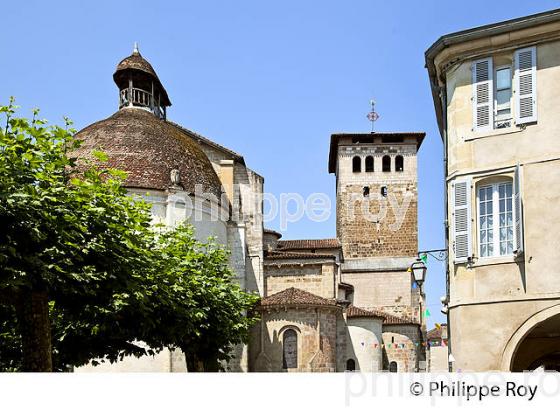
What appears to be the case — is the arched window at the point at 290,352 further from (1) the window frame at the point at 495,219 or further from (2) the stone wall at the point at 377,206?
(1) the window frame at the point at 495,219

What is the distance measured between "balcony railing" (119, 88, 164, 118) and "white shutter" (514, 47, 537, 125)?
3002 cm

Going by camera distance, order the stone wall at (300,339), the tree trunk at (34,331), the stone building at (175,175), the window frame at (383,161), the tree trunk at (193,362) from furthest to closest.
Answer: the window frame at (383,161), the stone wall at (300,339), the stone building at (175,175), the tree trunk at (193,362), the tree trunk at (34,331)

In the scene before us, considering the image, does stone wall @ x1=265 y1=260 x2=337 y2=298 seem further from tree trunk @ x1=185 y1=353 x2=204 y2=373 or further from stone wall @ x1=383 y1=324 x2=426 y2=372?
tree trunk @ x1=185 y1=353 x2=204 y2=373

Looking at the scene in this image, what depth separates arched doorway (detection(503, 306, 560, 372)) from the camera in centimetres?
1274

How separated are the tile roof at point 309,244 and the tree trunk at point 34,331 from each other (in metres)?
35.6

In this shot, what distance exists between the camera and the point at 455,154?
1405cm

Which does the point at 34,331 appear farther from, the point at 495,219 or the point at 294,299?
the point at 294,299

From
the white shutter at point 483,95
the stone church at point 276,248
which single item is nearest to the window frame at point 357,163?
the stone church at point 276,248

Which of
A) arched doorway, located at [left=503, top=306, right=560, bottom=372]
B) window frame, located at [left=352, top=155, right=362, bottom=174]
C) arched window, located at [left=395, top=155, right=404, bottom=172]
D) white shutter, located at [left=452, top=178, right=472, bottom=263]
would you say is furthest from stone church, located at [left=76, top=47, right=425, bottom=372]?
white shutter, located at [left=452, top=178, right=472, bottom=263]

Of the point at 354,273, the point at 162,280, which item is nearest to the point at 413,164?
the point at 354,273

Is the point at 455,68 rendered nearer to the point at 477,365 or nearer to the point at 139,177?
the point at 477,365

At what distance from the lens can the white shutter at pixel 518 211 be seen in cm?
1285

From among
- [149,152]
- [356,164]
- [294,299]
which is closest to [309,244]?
[356,164]

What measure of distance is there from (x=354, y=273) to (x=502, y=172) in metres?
38.8
